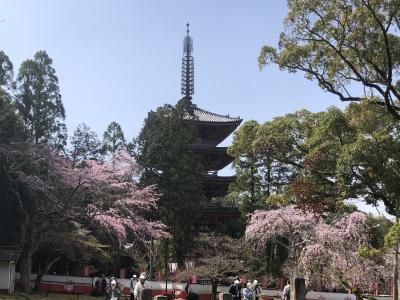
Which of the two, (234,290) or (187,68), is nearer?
(234,290)

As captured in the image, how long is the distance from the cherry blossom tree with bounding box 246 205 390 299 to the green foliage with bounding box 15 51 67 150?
15.4m

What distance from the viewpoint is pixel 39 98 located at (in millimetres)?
36625

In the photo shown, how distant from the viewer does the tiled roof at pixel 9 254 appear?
2652 cm

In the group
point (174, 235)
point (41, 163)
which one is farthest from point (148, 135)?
point (41, 163)

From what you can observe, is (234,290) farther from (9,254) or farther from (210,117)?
(210,117)

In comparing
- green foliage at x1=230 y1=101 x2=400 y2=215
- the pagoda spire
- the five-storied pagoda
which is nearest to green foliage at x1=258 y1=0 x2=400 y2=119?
green foliage at x1=230 y1=101 x2=400 y2=215

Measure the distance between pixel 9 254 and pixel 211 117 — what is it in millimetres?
22098

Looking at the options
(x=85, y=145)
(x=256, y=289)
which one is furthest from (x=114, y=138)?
(x=256, y=289)

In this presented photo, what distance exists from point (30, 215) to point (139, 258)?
31.8ft

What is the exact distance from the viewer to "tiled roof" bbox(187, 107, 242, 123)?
43141 mm

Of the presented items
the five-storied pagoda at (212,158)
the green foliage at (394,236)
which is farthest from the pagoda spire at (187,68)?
the green foliage at (394,236)

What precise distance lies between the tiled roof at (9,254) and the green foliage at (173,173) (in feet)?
31.3

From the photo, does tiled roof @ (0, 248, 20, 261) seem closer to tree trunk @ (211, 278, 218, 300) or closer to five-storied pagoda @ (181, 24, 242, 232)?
tree trunk @ (211, 278, 218, 300)

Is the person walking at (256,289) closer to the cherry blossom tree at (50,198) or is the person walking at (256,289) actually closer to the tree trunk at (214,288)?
the tree trunk at (214,288)
